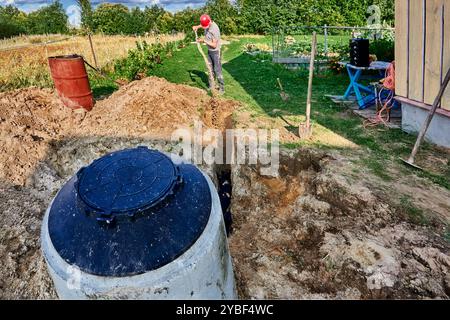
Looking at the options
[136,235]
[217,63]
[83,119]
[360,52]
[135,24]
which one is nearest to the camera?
[136,235]

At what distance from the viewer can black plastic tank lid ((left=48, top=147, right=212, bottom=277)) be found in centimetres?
207

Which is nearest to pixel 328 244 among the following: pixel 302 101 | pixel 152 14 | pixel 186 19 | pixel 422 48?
pixel 422 48

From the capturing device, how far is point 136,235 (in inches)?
82.8

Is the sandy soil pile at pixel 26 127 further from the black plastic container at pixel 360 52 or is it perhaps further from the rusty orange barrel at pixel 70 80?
the black plastic container at pixel 360 52

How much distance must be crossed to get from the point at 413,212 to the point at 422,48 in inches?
130

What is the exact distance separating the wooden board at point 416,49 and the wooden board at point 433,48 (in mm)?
135

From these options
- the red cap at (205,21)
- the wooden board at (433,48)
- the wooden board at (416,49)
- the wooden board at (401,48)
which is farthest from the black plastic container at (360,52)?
the red cap at (205,21)

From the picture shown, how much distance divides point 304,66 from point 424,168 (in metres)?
9.09

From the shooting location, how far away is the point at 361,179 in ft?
14.9

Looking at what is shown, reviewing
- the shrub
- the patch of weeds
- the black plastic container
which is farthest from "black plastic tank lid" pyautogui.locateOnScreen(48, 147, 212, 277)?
the shrub

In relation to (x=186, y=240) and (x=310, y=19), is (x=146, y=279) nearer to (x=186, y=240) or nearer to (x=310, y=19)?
(x=186, y=240)

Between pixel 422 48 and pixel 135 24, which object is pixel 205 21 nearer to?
pixel 422 48

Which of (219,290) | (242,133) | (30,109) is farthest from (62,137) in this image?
(219,290)

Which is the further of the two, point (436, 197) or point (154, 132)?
point (154, 132)
